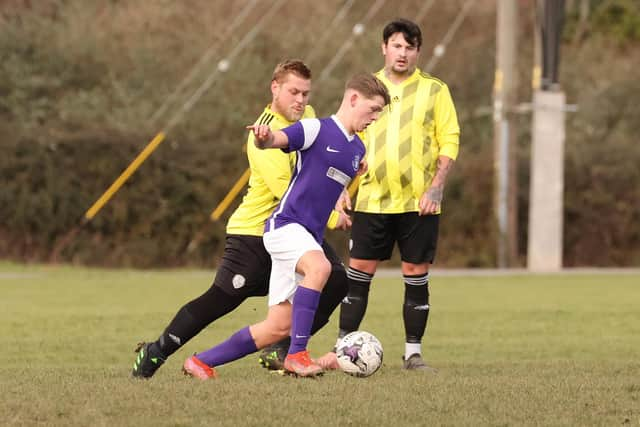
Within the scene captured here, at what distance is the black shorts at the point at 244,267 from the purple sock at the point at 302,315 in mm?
357

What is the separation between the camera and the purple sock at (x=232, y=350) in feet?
26.3

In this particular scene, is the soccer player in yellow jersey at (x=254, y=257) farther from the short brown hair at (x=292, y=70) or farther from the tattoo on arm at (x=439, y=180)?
the tattoo on arm at (x=439, y=180)

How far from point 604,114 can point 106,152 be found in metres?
11.2

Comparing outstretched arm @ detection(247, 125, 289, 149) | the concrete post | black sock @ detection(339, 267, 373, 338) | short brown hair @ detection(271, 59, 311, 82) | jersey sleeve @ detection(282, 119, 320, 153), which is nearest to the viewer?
outstretched arm @ detection(247, 125, 289, 149)

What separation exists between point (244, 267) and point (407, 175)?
181 centimetres

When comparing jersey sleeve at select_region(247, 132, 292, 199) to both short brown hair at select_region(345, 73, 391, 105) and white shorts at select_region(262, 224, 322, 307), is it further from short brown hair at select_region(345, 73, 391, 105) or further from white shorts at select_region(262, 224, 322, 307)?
short brown hair at select_region(345, 73, 391, 105)

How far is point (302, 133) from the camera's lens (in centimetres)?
770

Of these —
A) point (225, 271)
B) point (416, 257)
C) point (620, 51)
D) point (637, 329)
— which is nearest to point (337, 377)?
point (225, 271)

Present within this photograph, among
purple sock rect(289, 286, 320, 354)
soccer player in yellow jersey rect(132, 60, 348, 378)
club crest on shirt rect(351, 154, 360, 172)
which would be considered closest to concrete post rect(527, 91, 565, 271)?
soccer player in yellow jersey rect(132, 60, 348, 378)

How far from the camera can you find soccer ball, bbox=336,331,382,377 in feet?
26.7

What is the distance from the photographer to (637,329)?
13.1 metres

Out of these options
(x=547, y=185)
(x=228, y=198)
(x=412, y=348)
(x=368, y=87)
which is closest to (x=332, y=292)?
(x=368, y=87)

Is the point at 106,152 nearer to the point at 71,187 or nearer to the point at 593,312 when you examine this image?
the point at 71,187

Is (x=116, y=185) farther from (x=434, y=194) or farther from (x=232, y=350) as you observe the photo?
(x=232, y=350)
